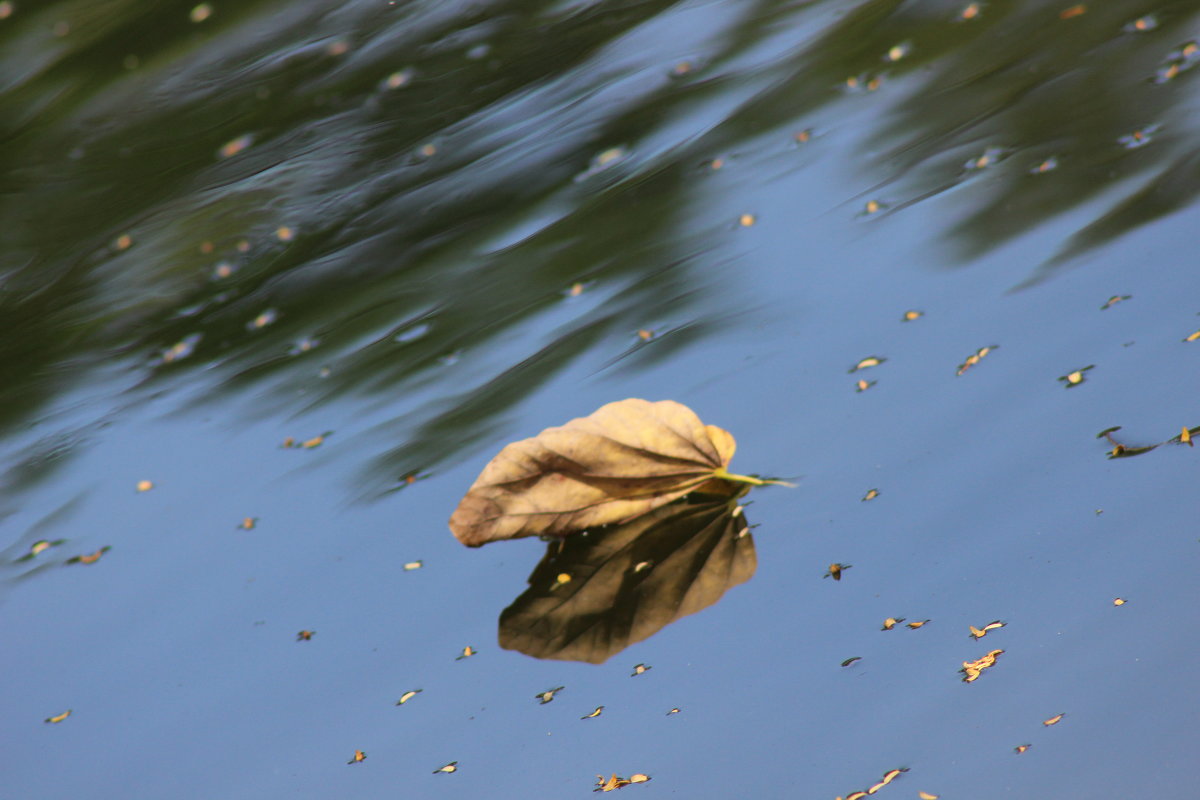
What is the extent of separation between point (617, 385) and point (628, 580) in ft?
1.32

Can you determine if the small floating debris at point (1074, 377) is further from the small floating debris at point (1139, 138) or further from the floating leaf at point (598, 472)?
the small floating debris at point (1139, 138)

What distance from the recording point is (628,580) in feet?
3.62

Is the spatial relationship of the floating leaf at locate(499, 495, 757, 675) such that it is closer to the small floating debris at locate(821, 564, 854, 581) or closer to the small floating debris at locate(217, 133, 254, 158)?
the small floating debris at locate(821, 564, 854, 581)

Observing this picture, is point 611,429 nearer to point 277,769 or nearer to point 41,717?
point 277,769

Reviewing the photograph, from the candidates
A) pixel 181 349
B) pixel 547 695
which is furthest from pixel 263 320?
pixel 547 695

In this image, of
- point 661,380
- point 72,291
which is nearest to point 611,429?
point 661,380

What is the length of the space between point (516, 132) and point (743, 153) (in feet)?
1.77

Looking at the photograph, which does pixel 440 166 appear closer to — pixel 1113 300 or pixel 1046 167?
pixel 1046 167

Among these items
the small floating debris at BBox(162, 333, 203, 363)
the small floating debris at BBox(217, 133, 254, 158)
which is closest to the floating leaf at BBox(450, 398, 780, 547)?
the small floating debris at BBox(162, 333, 203, 363)

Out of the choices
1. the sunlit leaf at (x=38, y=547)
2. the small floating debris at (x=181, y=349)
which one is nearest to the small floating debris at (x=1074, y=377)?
the sunlit leaf at (x=38, y=547)

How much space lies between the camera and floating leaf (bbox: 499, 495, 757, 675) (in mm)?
1075

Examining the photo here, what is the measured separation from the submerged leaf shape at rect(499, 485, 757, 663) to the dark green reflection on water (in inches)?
14.4

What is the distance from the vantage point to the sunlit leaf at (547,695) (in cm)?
104

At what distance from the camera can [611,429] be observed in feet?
3.85
